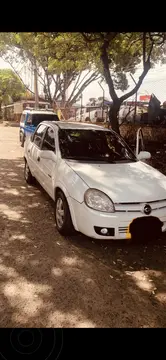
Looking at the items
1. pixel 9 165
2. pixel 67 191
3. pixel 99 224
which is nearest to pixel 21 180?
pixel 9 165

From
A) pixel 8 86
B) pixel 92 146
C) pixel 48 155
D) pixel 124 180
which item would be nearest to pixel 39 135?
pixel 48 155

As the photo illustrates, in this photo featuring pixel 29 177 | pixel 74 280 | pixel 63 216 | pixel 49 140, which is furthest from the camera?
pixel 29 177

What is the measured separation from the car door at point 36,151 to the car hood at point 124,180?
→ 145cm

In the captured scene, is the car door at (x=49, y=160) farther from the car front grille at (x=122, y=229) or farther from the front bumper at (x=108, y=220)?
the car front grille at (x=122, y=229)

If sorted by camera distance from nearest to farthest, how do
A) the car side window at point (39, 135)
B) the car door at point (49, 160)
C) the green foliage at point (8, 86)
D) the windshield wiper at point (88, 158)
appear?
the windshield wiper at point (88, 158) < the car door at point (49, 160) < the car side window at point (39, 135) < the green foliage at point (8, 86)

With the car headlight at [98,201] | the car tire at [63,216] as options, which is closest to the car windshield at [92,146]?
the car tire at [63,216]

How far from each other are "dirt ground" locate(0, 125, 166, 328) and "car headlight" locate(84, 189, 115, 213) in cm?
68

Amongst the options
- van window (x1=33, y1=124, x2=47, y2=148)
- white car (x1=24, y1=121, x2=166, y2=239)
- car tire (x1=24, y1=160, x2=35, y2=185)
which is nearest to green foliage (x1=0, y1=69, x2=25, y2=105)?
car tire (x1=24, y1=160, x2=35, y2=185)

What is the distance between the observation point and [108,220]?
147 inches

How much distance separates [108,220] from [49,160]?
1.89m

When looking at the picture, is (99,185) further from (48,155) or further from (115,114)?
(115,114)

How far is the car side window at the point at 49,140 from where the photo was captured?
5.20m

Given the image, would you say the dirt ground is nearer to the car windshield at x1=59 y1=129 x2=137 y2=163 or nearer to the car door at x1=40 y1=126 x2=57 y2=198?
the car door at x1=40 y1=126 x2=57 y2=198
